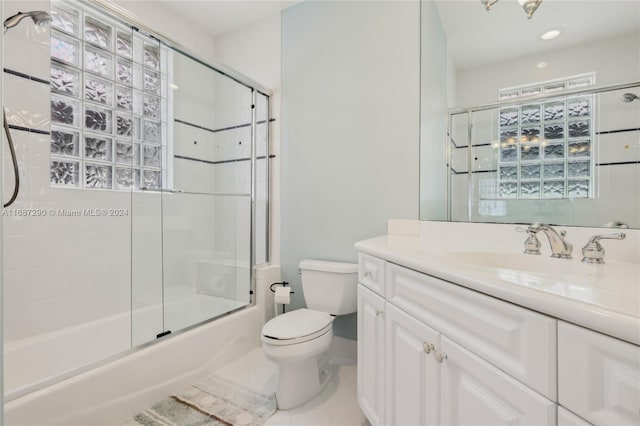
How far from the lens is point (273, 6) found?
247 centimetres

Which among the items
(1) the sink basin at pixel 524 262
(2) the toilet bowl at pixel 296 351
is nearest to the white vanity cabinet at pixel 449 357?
(1) the sink basin at pixel 524 262

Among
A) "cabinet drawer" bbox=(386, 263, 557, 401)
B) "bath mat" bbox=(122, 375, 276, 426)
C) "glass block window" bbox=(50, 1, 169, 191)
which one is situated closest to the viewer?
"cabinet drawer" bbox=(386, 263, 557, 401)

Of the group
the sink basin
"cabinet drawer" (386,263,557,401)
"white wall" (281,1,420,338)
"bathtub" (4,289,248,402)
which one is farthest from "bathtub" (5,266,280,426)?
the sink basin

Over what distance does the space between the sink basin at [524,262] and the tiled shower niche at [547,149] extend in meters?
0.36

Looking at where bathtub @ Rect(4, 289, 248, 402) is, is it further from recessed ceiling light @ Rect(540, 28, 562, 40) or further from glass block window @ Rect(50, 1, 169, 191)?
recessed ceiling light @ Rect(540, 28, 562, 40)

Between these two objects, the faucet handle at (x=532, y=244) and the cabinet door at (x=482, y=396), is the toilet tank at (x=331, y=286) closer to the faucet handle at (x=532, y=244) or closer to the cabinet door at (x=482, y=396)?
the faucet handle at (x=532, y=244)

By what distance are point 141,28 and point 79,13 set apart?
582mm

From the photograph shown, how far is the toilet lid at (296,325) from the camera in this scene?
5.24ft

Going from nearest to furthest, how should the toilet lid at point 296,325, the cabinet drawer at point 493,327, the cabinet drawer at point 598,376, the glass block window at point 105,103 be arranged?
the cabinet drawer at point 598,376, the cabinet drawer at point 493,327, the toilet lid at point 296,325, the glass block window at point 105,103

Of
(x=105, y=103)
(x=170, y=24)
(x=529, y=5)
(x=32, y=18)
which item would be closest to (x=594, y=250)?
(x=529, y=5)

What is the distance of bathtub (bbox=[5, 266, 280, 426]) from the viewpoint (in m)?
1.25

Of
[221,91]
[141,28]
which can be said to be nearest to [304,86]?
[221,91]

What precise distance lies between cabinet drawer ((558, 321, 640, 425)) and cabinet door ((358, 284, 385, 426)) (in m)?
0.70

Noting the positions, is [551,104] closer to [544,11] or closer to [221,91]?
[544,11]
